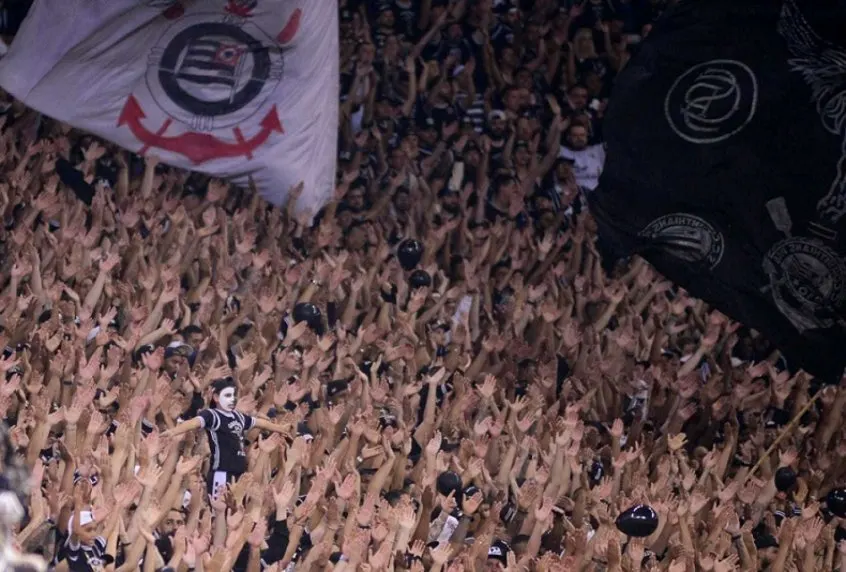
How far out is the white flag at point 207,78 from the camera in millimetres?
7082

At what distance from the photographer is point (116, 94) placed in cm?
712

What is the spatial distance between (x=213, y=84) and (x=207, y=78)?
44 millimetres

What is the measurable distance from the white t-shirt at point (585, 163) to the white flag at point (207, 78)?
1461 mm

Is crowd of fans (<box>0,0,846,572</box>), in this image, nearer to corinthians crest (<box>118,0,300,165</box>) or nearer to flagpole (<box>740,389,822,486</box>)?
flagpole (<box>740,389,822,486</box>)

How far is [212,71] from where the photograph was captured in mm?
7211

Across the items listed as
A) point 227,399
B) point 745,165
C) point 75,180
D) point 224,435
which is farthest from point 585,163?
point 224,435

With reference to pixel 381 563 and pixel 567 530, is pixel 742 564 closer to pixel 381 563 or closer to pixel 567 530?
pixel 567 530

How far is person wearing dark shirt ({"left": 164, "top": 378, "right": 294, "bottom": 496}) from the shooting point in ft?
15.3

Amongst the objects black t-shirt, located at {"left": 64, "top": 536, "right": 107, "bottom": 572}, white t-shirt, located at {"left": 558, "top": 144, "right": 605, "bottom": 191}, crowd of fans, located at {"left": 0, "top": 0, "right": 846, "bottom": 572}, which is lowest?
white t-shirt, located at {"left": 558, "top": 144, "right": 605, "bottom": 191}

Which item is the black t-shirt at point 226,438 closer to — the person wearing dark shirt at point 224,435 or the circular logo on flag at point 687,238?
the person wearing dark shirt at point 224,435

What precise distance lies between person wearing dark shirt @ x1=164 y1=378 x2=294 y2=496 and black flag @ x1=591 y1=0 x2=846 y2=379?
197 centimetres

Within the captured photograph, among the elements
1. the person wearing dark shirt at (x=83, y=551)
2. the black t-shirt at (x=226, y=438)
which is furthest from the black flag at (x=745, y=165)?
the person wearing dark shirt at (x=83, y=551)

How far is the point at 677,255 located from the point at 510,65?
2672 millimetres

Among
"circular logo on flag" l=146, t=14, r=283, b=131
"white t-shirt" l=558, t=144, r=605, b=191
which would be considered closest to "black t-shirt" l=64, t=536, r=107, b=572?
"circular logo on flag" l=146, t=14, r=283, b=131
